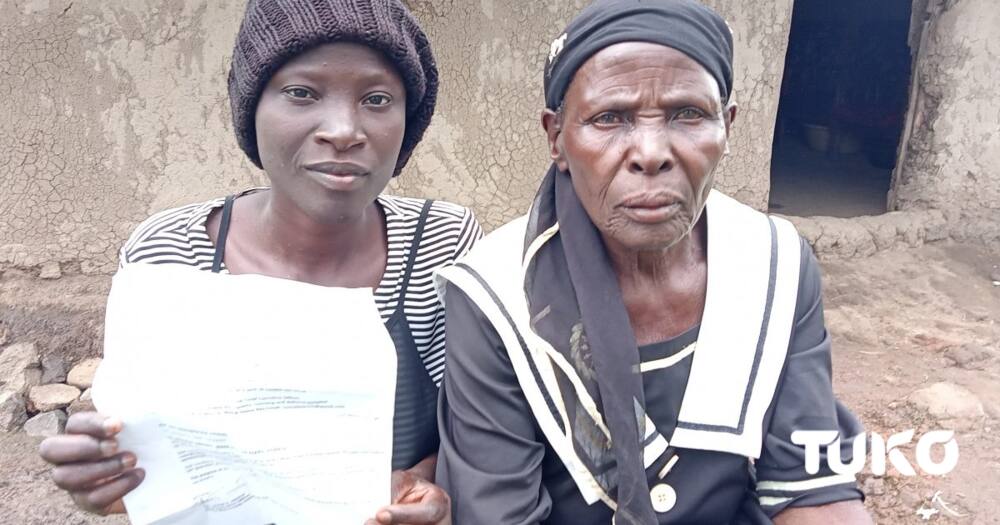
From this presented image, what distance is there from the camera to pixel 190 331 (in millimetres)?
1271

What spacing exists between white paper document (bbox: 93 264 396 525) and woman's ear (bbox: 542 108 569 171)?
0.45 m

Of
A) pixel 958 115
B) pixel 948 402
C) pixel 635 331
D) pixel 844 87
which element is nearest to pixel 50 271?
pixel 635 331

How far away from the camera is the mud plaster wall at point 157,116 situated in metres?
3.31

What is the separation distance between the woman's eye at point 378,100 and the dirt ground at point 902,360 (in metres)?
1.92

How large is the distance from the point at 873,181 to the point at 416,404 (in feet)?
20.9

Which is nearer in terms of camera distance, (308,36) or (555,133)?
(308,36)

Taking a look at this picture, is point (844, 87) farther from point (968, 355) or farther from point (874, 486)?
point (874, 486)

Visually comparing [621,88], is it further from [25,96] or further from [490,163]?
[25,96]

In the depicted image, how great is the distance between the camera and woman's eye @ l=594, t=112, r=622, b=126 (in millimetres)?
1409

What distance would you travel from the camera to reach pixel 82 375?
328 cm

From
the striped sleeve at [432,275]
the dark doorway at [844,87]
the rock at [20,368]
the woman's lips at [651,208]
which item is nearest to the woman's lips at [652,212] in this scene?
the woman's lips at [651,208]

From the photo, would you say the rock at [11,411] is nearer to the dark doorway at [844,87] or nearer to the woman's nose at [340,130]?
the woman's nose at [340,130]

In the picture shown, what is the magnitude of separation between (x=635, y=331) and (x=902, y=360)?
2664 mm

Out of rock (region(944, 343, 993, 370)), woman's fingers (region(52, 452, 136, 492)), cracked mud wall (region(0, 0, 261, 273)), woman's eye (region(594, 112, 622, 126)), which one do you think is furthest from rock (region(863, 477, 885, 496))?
cracked mud wall (region(0, 0, 261, 273))
